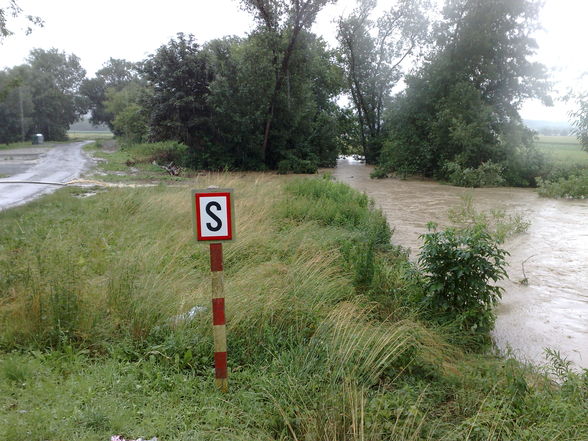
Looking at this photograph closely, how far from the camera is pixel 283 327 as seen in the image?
4.83 metres

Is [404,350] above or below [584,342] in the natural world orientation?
above

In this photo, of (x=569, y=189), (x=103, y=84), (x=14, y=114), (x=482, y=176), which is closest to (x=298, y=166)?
(x=482, y=176)

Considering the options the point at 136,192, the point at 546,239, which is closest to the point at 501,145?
the point at 546,239

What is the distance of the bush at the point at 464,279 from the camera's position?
5.48 metres

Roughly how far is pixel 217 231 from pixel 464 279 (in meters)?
3.29

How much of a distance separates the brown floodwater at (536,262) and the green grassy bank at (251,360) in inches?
40.0

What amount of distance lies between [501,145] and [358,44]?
1485 cm

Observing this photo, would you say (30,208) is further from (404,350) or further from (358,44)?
(358,44)

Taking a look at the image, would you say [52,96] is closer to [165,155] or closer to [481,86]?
[165,155]

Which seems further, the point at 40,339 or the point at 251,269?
the point at 251,269

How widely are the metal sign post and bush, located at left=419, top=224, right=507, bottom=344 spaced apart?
9.24ft

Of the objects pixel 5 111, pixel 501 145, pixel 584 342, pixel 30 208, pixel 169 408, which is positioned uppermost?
pixel 5 111

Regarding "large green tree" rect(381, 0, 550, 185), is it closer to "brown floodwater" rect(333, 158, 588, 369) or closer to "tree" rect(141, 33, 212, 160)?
"brown floodwater" rect(333, 158, 588, 369)

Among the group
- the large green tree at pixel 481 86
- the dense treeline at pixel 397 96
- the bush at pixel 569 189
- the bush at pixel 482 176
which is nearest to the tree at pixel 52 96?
the dense treeline at pixel 397 96
